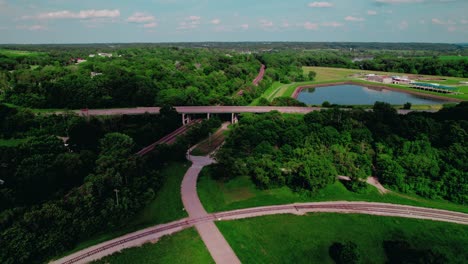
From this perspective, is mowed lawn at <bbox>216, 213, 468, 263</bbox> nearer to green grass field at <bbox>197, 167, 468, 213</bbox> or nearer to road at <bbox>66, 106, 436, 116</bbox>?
green grass field at <bbox>197, 167, 468, 213</bbox>

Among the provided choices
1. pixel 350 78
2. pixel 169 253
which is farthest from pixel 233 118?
pixel 350 78

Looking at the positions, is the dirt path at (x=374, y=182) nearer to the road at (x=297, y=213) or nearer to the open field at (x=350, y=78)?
the road at (x=297, y=213)

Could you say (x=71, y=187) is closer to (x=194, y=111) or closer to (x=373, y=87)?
(x=194, y=111)

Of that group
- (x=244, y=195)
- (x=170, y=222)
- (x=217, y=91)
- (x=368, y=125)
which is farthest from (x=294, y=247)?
(x=217, y=91)

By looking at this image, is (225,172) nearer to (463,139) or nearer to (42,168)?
(42,168)

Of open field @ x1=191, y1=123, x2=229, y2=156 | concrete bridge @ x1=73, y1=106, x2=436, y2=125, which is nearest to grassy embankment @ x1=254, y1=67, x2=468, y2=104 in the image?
concrete bridge @ x1=73, y1=106, x2=436, y2=125

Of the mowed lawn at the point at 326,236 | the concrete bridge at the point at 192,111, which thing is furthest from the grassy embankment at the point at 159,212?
the concrete bridge at the point at 192,111

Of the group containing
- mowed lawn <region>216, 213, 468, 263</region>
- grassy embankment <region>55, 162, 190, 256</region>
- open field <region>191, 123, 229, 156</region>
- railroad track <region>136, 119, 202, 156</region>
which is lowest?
mowed lawn <region>216, 213, 468, 263</region>
